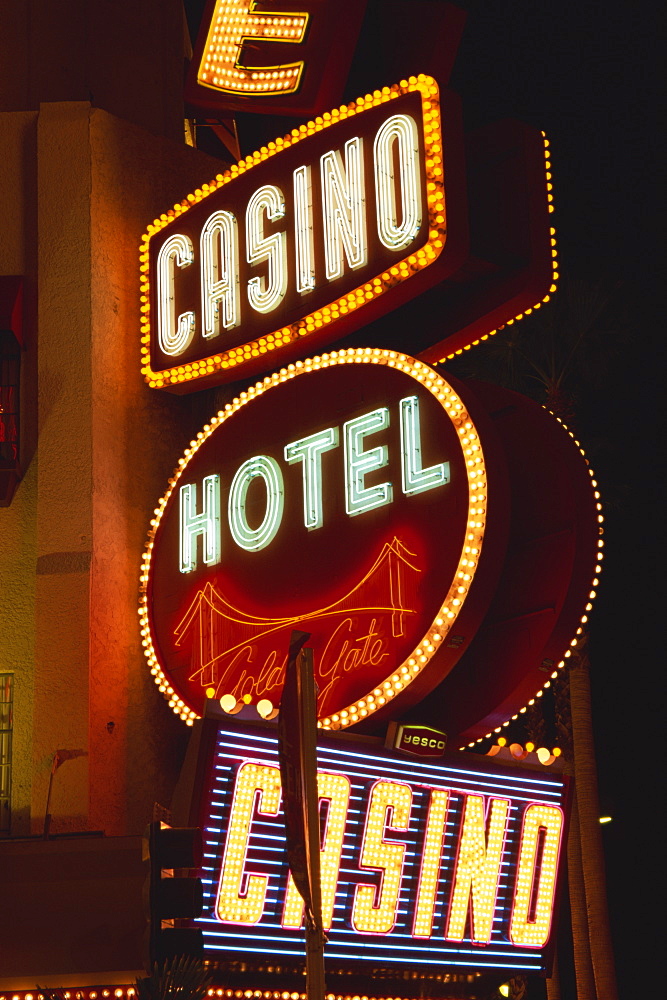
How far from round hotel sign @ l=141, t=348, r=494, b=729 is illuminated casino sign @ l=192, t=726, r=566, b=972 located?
2.55 ft

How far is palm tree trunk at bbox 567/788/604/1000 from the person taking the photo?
26.7 m

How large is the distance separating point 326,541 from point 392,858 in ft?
11.2

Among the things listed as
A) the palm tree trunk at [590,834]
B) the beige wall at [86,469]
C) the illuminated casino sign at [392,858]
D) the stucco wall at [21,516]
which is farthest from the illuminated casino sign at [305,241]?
the palm tree trunk at [590,834]

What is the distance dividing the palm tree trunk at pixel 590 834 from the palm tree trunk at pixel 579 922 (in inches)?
12.8

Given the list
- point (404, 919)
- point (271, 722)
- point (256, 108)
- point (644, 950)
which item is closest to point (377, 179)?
point (256, 108)

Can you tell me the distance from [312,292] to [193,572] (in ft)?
11.6

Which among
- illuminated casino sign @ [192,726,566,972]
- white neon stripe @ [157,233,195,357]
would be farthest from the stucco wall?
illuminated casino sign @ [192,726,566,972]

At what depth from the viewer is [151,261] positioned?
17766 millimetres

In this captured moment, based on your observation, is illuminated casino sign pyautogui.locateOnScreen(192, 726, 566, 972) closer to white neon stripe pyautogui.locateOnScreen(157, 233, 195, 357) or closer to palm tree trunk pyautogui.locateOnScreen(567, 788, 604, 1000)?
white neon stripe pyautogui.locateOnScreen(157, 233, 195, 357)

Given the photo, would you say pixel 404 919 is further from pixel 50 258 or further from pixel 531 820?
pixel 50 258

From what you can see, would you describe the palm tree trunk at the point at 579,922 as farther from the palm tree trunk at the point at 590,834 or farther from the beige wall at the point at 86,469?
the beige wall at the point at 86,469

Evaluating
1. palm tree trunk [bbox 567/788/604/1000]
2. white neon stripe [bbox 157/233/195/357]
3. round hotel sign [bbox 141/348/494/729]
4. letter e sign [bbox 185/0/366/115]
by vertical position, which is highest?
letter e sign [bbox 185/0/366/115]

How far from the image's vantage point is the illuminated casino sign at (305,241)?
15.3m

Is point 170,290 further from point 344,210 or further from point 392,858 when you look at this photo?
point 392,858
